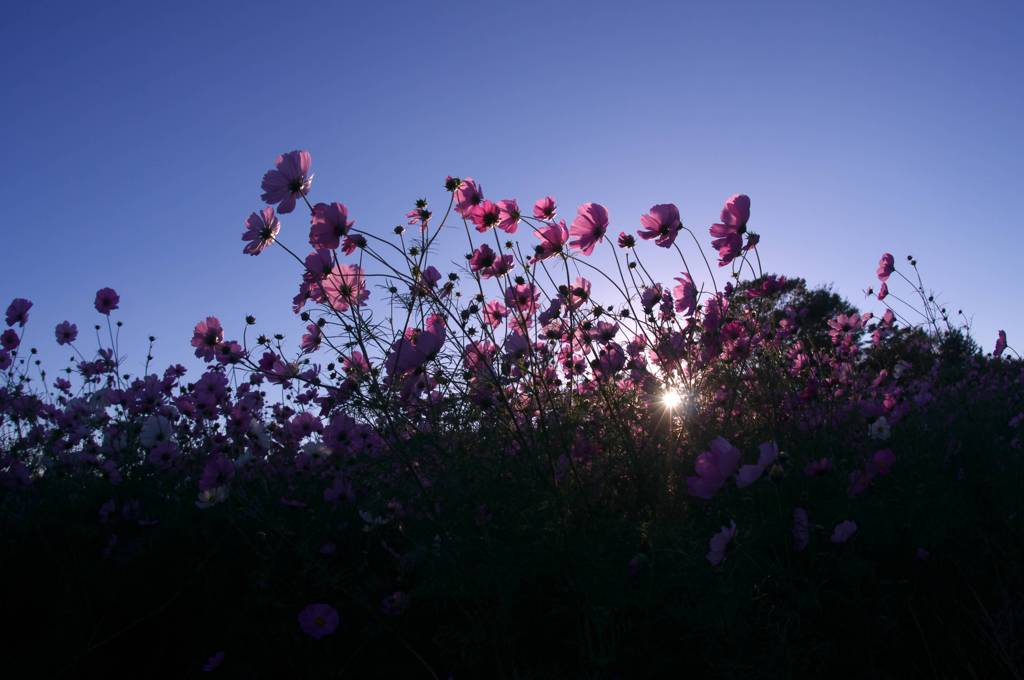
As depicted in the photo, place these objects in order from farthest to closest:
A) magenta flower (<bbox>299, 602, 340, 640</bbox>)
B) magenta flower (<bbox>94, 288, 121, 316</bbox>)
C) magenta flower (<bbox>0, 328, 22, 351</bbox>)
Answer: magenta flower (<bbox>0, 328, 22, 351</bbox>)
magenta flower (<bbox>94, 288, 121, 316</bbox>)
magenta flower (<bbox>299, 602, 340, 640</bbox>)

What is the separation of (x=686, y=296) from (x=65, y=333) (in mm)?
5224

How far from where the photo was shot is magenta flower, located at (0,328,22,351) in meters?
5.13

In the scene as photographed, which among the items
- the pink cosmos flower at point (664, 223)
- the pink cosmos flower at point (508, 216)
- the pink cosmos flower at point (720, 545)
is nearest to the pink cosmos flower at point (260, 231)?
the pink cosmos flower at point (508, 216)

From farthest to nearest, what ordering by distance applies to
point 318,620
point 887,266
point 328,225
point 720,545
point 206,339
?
point 887,266, point 206,339, point 328,225, point 318,620, point 720,545

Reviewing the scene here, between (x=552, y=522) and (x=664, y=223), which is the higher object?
(x=664, y=223)

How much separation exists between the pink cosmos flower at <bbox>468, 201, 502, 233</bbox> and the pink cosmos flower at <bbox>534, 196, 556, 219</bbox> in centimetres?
31

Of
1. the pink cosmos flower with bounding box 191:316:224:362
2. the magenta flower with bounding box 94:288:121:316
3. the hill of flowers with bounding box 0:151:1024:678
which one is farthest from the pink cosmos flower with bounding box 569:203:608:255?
the magenta flower with bounding box 94:288:121:316

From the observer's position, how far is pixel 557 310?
7.77 ft

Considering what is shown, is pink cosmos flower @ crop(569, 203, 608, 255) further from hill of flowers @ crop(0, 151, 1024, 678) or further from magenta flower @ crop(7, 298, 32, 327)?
magenta flower @ crop(7, 298, 32, 327)

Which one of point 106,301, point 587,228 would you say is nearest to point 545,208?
point 587,228

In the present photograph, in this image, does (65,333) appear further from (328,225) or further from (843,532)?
(843,532)

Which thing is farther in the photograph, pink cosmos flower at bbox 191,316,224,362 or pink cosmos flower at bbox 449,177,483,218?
pink cosmos flower at bbox 191,316,224,362

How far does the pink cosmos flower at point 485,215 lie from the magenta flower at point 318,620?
1.34m

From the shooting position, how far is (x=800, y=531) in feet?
5.13
